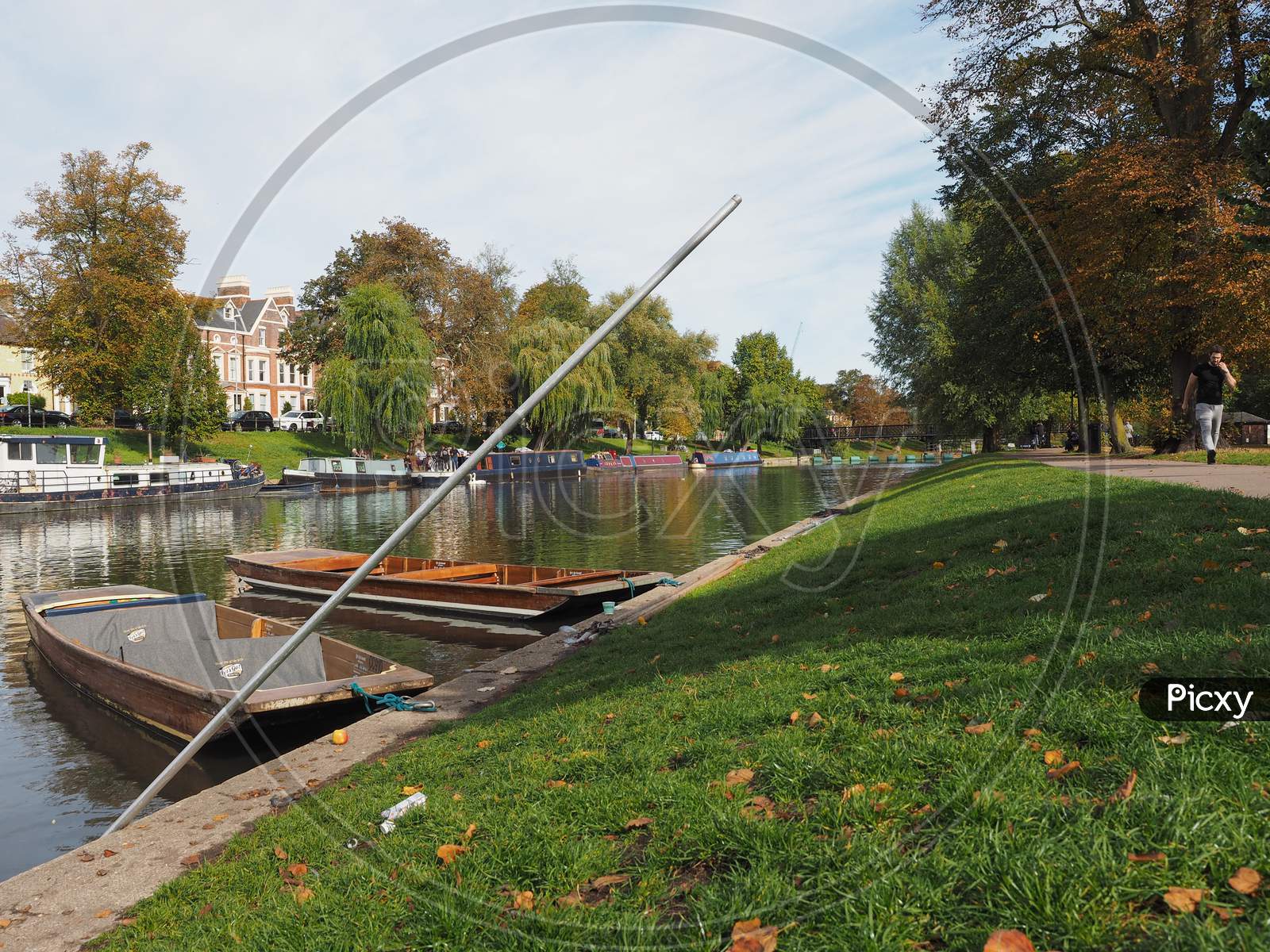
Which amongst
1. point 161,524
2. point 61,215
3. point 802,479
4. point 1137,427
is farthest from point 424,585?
point 61,215

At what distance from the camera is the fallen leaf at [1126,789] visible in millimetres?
3307

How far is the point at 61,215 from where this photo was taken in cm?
5656

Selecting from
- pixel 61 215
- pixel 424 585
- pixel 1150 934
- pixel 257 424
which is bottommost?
pixel 424 585

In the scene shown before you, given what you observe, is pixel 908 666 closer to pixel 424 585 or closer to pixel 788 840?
pixel 788 840

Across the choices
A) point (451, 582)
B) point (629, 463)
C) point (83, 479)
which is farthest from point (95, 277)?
point (451, 582)

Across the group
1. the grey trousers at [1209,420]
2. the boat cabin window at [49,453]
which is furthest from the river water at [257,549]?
the grey trousers at [1209,420]

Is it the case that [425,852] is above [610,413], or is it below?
below

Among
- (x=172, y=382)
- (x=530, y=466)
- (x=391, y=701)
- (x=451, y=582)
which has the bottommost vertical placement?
(x=391, y=701)

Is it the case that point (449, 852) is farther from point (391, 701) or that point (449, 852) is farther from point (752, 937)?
point (391, 701)

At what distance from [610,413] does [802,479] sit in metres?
20.9

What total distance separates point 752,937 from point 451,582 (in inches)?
556

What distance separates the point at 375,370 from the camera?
176ft

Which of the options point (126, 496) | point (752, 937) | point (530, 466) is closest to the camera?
point (752, 937)

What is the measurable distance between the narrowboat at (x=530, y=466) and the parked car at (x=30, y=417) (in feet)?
92.5
